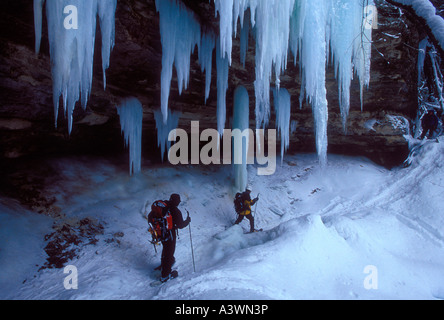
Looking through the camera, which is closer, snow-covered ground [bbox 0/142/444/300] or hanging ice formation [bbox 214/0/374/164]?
snow-covered ground [bbox 0/142/444/300]

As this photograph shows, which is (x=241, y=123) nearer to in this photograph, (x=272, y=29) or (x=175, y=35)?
(x=272, y=29)

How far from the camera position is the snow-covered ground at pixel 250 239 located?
348cm

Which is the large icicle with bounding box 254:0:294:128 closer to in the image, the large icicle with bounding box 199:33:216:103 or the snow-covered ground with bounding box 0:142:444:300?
the large icicle with bounding box 199:33:216:103

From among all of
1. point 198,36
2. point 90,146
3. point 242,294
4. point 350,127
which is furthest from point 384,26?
point 90,146

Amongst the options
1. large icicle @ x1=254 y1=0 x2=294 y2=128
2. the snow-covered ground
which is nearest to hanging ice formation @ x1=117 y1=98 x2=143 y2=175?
the snow-covered ground

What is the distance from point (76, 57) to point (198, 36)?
2.65m

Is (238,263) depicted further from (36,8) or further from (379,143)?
(379,143)

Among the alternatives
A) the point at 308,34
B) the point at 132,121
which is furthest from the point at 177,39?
the point at 308,34

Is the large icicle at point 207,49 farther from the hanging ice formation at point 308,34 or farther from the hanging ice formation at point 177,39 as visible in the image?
the hanging ice formation at point 308,34

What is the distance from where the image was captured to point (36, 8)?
11.3 ft

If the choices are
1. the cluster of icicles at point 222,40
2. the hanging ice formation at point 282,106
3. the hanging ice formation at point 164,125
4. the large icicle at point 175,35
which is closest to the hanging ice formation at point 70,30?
the cluster of icicles at point 222,40

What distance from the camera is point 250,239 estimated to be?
525 centimetres

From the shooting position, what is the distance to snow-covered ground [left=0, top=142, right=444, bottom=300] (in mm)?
3480

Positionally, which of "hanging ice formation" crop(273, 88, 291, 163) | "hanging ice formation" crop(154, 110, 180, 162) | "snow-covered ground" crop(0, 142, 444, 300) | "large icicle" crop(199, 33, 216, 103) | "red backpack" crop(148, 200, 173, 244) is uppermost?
"large icicle" crop(199, 33, 216, 103)
